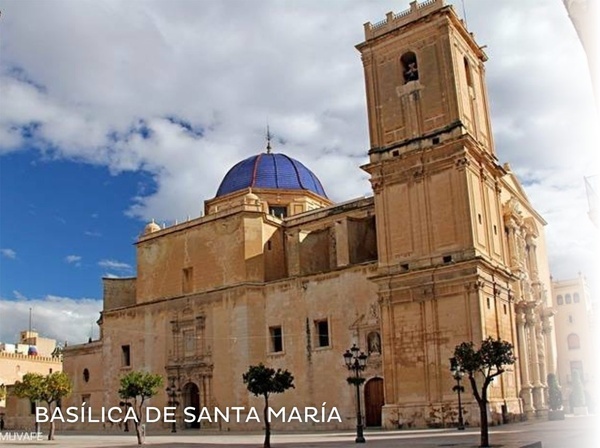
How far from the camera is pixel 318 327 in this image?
31219 millimetres

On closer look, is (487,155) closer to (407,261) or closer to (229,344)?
(407,261)

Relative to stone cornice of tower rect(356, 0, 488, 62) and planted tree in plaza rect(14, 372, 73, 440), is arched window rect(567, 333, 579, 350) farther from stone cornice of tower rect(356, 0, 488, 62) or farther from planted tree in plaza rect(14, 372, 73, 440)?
planted tree in plaza rect(14, 372, 73, 440)

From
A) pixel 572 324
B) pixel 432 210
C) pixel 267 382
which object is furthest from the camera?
pixel 572 324

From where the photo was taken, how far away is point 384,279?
28.1 metres

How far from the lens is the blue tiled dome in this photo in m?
40.9

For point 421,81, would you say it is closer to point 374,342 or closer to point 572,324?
point 374,342

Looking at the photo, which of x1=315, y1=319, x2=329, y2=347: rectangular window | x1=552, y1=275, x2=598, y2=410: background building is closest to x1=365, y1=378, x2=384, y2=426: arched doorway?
x1=315, y1=319, x2=329, y2=347: rectangular window

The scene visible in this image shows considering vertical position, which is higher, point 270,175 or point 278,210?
point 270,175

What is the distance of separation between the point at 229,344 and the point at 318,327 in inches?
177

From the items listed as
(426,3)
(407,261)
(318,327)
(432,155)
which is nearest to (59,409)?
(318,327)

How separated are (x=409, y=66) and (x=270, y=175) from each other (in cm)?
1295

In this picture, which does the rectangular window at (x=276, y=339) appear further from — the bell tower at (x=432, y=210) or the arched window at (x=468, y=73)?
the arched window at (x=468, y=73)

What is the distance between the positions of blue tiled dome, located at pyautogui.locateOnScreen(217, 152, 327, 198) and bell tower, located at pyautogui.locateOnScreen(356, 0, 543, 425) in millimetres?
11289

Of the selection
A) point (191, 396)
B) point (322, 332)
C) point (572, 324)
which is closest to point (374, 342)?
point (322, 332)
